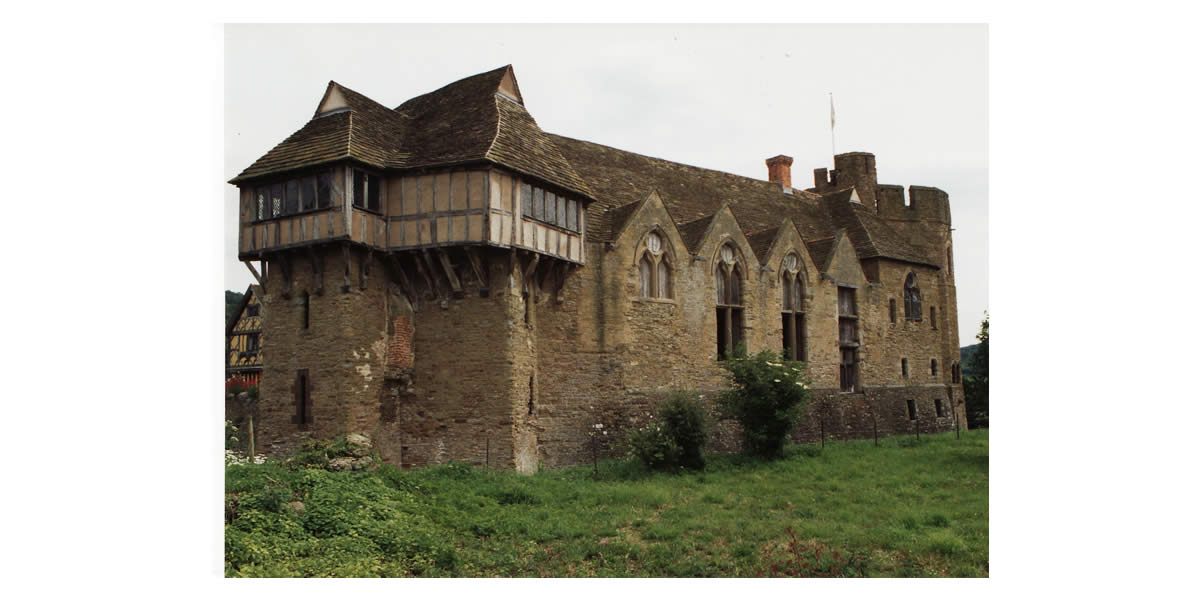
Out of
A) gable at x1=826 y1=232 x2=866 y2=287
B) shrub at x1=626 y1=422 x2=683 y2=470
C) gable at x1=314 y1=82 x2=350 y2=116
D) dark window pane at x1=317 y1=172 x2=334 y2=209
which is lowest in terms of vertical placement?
shrub at x1=626 y1=422 x2=683 y2=470

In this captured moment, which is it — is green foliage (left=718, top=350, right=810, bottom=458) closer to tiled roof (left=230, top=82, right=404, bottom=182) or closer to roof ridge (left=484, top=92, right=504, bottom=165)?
roof ridge (left=484, top=92, right=504, bottom=165)

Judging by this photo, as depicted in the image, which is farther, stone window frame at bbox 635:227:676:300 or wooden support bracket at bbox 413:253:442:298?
stone window frame at bbox 635:227:676:300

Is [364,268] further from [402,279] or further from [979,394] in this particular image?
[979,394]

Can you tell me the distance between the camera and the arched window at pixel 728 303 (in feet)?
84.1

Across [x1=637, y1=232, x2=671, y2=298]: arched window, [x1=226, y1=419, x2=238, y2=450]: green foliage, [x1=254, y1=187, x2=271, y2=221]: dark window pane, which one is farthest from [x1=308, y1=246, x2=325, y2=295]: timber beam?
[x1=637, y1=232, x2=671, y2=298]: arched window

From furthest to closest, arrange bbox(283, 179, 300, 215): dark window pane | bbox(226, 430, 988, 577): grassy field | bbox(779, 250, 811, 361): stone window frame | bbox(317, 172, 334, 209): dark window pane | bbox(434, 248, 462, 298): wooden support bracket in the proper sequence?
bbox(779, 250, 811, 361): stone window frame
bbox(434, 248, 462, 298): wooden support bracket
bbox(283, 179, 300, 215): dark window pane
bbox(317, 172, 334, 209): dark window pane
bbox(226, 430, 988, 577): grassy field

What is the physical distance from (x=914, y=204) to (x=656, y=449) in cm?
2086

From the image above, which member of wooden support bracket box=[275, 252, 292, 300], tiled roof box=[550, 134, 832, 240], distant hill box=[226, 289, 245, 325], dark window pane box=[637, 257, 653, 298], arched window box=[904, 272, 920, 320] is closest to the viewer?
wooden support bracket box=[275, 252, 292, 300]

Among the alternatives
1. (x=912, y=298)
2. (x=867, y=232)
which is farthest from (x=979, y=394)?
(x=867, y=232)

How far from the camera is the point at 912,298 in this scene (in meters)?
32.7

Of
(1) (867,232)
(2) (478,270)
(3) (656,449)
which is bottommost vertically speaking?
(3) (656,449)

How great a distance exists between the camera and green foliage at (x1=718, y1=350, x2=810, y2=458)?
21.0m

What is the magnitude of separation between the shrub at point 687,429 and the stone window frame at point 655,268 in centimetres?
452

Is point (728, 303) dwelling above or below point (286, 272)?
below
